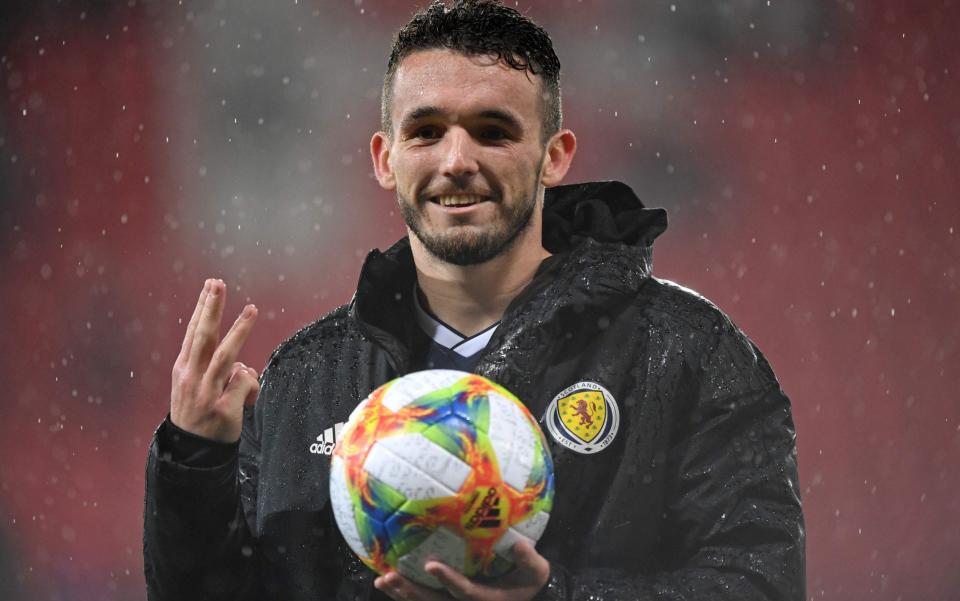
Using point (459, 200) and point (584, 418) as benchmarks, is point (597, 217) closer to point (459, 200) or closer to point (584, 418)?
point (459, 200)

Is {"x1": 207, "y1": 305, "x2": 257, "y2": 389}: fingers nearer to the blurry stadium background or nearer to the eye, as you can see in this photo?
the eye

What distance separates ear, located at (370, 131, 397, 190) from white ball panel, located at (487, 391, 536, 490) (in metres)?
0.73

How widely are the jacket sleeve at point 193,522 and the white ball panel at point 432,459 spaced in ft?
1.70

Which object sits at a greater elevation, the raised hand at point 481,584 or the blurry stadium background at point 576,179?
the blurry stadium background at point 576,179

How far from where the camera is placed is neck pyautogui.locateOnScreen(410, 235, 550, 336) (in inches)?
97.4

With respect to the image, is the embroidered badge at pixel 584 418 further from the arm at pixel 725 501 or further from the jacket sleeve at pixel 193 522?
the jacket sleeve at pixel 193 522

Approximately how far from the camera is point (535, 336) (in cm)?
232

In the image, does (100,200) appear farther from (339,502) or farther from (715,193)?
(339,502)

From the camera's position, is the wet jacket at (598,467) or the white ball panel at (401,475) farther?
the wet jacket at (598,467)

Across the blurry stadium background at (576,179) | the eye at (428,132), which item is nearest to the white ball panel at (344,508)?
the eye at (428,132)

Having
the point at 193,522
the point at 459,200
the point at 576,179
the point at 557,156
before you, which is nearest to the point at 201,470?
the point at 193,522

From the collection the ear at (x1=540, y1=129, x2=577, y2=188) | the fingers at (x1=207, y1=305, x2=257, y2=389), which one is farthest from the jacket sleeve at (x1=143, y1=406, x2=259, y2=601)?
the ear at (x1=540, y1=129, x2=577, y2=188)

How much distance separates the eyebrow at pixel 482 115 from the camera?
2348 mm

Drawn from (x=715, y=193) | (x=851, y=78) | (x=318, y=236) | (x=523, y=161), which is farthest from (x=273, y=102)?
(x=523, y=161)
